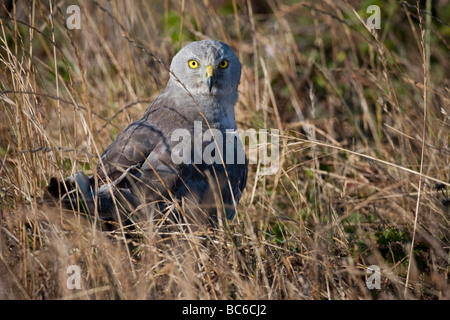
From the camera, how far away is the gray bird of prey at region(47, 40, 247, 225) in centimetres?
273

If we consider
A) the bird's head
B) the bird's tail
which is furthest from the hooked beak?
the bird's tail

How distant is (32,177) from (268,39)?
3.24 meters

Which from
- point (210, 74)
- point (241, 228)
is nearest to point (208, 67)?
point (210, 74)

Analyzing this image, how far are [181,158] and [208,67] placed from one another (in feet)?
2.10

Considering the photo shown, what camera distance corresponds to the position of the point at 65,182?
277 centimetres

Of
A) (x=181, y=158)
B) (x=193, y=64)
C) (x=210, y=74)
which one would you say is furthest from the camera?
(x=193, y=64)

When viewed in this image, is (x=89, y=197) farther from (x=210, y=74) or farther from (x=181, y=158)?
(x=210, y=74)

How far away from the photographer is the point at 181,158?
9.82ft

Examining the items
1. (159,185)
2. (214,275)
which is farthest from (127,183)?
(214,275)

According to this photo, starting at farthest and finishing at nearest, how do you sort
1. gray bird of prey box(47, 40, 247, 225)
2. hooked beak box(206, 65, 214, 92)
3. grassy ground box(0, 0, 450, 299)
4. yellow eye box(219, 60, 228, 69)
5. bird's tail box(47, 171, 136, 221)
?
1. yellow eye box(219, 60, 228, 69)
2. hooked beak box(206, 65, 214, 92)
3. gray bird of prey box(47, 40, 247, 225)
4. bird's tail box(47, 171, 136, 221)
5. grassy ground box(0, 0, 450, 299)

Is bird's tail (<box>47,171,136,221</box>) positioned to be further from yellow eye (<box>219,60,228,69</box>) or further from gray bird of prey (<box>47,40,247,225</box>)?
yellow eye (<box>219,60,228,69</box>)

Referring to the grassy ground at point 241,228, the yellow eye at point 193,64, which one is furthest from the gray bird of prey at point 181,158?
the grassy ground at point 241,228

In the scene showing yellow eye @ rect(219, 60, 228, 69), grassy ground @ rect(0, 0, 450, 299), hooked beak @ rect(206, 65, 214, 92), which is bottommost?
grassy ground @ rect(0, 0, 450, 299)
